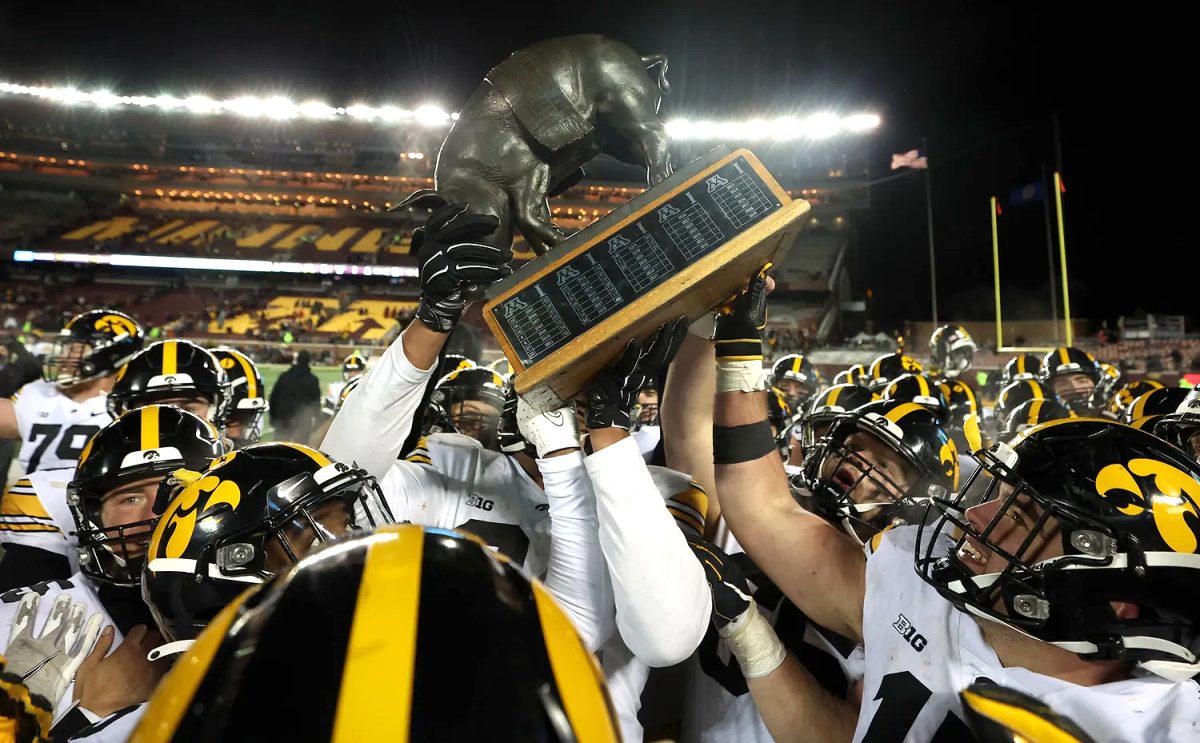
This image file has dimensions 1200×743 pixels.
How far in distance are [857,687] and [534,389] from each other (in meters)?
1.39

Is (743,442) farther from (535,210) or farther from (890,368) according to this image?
(890,368)

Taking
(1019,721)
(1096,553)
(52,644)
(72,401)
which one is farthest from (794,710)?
(72,401)

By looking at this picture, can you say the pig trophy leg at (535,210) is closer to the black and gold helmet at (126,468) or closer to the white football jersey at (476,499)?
the white football jersey at (476,499)

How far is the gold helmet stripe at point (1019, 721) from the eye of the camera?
0.97m

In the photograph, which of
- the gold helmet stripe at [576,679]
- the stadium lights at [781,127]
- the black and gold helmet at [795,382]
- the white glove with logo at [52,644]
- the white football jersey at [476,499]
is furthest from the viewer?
the stadium lights at [781,127]

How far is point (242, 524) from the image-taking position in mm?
1935

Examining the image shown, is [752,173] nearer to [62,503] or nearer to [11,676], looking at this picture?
[11,676]

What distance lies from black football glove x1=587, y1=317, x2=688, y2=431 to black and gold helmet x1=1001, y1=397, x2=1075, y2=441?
5.76m

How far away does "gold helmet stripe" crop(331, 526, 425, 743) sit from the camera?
84 centimetres

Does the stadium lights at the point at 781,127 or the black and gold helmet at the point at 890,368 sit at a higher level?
the stadium lights at the point at 781,127

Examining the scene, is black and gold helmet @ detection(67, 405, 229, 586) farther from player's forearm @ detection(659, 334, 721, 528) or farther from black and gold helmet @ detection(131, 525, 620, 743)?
player's forearm @ detection(659, 334, 721, 528)

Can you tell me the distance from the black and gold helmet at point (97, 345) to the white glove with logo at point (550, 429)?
14.9ft

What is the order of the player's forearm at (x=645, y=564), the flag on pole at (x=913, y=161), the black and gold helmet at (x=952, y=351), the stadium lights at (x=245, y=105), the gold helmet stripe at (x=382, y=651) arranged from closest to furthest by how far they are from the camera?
1. the gold helmet stripe at (x=382, y=651)
2. the player's forearm at (x=645, y=564)
3. the black and gold helmet at (x=952, y=351)
4. the flag on pole at (x=913, y=161)
5. the stadium lights at (x=245, y=105)

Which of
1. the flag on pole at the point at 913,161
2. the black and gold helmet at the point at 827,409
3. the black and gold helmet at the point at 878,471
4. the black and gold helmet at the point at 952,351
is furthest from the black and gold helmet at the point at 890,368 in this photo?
the flag on pole at the point at 913,161
